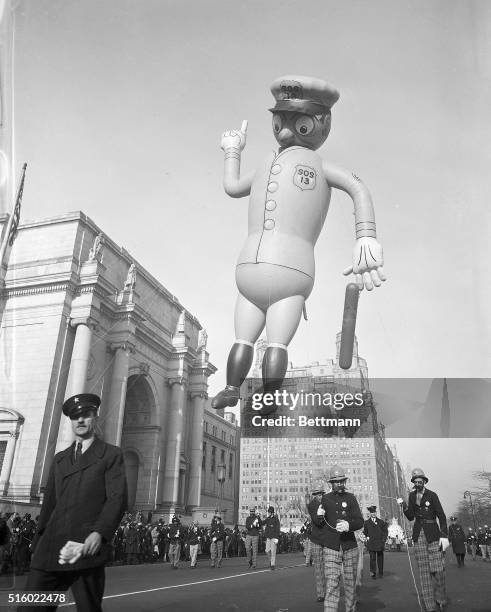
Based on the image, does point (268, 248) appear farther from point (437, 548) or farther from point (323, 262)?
point (437, 548)

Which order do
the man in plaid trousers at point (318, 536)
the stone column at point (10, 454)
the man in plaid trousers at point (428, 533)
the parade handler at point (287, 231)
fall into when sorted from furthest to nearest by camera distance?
the stone column at point (10, 454)
the man in plaid trousers at point (428, 533)
the man in plaid trousers at point (318, 536)
the parade handler at point (287, 231)

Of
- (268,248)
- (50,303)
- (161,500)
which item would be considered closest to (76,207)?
(268,248)

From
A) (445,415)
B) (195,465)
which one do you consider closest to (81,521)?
(445,415)

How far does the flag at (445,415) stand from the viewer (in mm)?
4375

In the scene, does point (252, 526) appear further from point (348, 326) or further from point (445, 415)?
point (348, 326)

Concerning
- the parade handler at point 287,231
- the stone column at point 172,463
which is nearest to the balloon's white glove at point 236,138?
the parade handler at point 287,231

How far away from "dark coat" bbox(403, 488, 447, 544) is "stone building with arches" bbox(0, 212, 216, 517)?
243 cm

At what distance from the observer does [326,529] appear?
448 cm

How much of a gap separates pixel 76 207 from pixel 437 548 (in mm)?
5038

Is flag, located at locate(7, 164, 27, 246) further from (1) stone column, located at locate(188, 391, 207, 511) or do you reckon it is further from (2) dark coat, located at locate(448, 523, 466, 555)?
(1) stone column, located at locate(188, 391, 207, 511)

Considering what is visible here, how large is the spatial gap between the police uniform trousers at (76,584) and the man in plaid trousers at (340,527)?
84.9 inches

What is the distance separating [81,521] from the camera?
277cm

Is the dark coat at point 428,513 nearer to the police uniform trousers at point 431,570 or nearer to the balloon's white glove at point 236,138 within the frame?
the police uniform trousers at point 431,570

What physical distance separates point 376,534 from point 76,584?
6.19m
